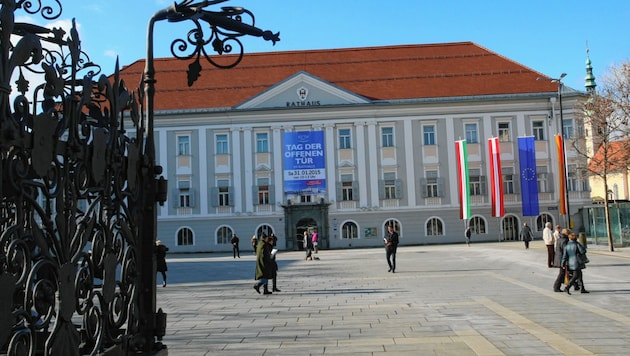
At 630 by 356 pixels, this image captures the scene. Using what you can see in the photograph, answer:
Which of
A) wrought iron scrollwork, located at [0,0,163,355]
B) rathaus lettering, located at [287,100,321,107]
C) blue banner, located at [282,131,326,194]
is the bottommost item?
wrought iron scrollwork, located at [0,0,163,355]

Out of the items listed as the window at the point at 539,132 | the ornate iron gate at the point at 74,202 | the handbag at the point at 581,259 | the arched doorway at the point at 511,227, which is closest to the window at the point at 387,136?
the arched doorway at the point at 511,227

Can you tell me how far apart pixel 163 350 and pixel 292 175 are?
150 ft

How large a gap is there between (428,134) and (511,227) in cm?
1095

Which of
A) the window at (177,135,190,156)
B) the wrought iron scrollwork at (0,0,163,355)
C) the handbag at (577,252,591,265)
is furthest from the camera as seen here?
the window at (177,135,190,156)

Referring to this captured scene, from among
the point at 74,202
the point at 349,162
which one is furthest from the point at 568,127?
the point at 74,202

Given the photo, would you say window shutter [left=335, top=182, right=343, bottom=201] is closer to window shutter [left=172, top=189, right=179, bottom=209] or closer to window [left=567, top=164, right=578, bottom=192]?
window shutter [left=172, top=189, right=179, bottom=209]

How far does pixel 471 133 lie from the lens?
51.2m

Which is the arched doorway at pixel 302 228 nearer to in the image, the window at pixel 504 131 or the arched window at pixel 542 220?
the window at pixel 504 131

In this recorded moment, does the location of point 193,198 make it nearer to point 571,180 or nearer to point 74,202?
point 571,180

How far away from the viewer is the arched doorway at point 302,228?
49.6 m

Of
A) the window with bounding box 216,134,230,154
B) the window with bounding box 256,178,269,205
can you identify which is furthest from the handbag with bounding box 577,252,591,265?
the window with bounding box 216,134,230,154

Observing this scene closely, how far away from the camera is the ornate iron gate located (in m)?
2.61

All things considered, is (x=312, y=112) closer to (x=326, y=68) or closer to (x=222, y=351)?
(x=326, y=68)

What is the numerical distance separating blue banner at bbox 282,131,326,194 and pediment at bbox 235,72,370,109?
312cm
